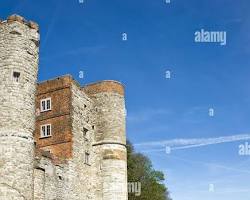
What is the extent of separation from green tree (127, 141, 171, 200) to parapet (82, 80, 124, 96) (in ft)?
50.8

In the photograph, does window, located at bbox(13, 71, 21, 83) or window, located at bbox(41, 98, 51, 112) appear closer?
window, located at bbox(13, 71, 21, 83)

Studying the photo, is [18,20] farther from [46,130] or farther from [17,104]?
[46,130]

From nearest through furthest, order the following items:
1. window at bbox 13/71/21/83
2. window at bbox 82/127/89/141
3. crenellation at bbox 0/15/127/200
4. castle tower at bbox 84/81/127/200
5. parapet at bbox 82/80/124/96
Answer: crenellation at bbox 0/15/127/200 → window at bbox 13/71/21/83 → castle tower at bbox 84/81/127/200 → window at bbox 82/127/89/141 → parapet at bbox 82/80/124/96

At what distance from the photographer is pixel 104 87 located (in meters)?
42.8

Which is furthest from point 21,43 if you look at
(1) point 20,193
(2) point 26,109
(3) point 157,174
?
(3) point 157,174

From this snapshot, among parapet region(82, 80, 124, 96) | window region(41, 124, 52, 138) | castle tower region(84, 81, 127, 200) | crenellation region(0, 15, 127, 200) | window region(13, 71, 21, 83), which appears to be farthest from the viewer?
parapet region(82, 80, 124, 96)

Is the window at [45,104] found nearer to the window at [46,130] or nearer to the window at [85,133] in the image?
the window at [46,130]

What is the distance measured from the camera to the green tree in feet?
188

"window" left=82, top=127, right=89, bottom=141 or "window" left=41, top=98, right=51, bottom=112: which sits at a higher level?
"window" left=41, top=98, right=51, bottom=112

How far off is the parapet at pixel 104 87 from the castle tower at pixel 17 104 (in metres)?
12.2

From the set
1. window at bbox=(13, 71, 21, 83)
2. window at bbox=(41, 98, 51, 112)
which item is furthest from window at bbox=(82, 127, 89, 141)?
window at bbox=(13, 71, 21, 83)

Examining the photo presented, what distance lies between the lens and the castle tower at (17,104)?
27.9 metres

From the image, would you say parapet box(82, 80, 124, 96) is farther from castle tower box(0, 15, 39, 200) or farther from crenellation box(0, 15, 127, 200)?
castle tower box(0, 15, 39, 200)

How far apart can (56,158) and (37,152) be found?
11.4ft
